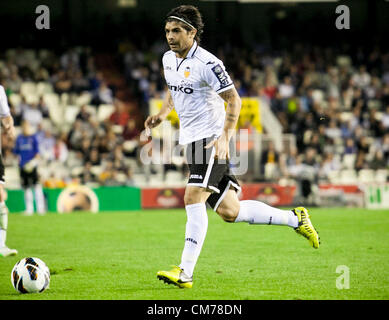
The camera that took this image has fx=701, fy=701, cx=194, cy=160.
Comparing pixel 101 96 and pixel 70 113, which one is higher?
pixel 101 96

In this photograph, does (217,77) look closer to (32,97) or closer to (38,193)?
(38,193)

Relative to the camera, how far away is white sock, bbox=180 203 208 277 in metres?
6.40

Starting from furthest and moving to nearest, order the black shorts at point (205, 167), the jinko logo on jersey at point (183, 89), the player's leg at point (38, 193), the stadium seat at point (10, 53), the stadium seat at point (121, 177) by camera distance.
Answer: the stadium seat at point (10, 53) → the stadium seat at point (121, 177) → the player's leg at point (38, 193) → the jinko logo on jersey at point (183, 89) → the black shorts at point (205, 167)

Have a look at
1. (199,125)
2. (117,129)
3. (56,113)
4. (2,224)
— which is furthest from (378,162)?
(199,125)

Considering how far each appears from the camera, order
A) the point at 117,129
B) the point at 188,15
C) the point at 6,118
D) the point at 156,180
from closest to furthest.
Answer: the point at 188,15 → the point at 6,118 → the point at 156,180 → the point at 117,129

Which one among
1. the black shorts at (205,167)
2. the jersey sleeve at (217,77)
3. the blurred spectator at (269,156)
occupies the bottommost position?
the blurred spectator at (269,156)

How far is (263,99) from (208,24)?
445 centimetres

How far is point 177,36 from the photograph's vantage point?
6.53 metres

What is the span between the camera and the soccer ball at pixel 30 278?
6152mm

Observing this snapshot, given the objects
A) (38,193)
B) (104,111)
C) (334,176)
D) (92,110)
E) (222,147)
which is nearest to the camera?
(222,147)

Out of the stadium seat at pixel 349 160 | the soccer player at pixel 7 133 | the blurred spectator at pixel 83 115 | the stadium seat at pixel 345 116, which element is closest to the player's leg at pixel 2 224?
the soccer player at pixel 7 133

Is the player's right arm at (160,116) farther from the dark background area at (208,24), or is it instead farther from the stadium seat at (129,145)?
the dark background area at (208,24)

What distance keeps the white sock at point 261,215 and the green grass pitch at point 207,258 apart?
21.7 inches
